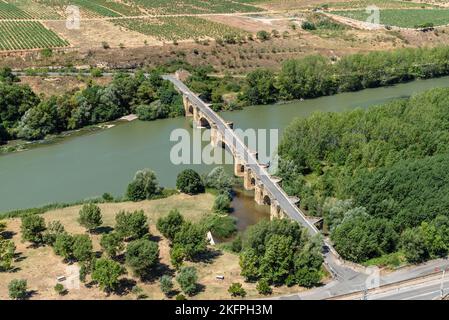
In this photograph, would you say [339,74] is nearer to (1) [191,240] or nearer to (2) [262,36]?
(2) [262,36]

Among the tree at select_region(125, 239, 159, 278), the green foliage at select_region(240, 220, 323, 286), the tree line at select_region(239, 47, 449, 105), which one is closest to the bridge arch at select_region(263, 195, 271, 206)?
the green foliage at select_region(240, 220, 323, 286)

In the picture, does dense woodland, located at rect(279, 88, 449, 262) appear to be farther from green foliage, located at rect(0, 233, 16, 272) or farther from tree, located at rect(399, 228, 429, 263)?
green foliage, located at rect(0, 233, 16, 272)

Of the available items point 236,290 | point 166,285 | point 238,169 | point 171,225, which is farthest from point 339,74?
point 166,285

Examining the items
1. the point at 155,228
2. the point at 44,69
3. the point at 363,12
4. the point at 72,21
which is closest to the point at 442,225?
the point at 155,228

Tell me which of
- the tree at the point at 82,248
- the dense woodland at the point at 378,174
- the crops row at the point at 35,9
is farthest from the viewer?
the crops row at the point at 35,9

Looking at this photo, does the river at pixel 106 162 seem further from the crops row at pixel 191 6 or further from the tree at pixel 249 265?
the crops row at pixel 191 6

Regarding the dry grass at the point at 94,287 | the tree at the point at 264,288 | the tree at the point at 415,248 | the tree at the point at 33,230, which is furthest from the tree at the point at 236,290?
the tree at the point at 33,230
